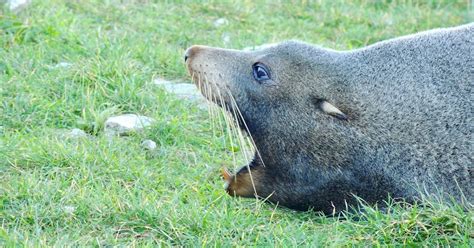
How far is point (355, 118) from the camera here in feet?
18.1

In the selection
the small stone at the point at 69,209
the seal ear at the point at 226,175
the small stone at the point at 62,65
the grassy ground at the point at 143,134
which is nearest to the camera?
the grassy ground at the point at 143,134

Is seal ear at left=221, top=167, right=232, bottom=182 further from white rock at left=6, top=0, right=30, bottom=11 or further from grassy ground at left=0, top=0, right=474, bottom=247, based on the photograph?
white rock at left=6, top=0, right=30, bottom=11

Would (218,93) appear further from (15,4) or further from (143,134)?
(15,4)

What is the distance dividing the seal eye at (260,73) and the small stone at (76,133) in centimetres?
121

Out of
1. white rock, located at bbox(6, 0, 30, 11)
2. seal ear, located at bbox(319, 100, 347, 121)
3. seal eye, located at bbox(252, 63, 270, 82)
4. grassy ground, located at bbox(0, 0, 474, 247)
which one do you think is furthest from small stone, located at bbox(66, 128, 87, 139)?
white rock, located at bbox(6, 0, 30, 11)

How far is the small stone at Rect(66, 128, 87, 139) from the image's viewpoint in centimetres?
632

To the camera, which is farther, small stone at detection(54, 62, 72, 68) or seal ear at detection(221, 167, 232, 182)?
small stone at detection(54, 62, 72, 68)

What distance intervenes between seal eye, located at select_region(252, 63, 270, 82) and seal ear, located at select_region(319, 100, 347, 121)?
1.28 ft

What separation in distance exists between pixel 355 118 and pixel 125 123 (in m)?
1.74

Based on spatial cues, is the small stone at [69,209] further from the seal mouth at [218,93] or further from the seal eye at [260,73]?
the seal eye at [260,73]

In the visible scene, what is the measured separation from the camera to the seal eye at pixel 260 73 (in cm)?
578

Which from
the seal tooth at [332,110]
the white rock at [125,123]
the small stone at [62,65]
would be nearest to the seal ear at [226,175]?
the seal tooth at [332,110]

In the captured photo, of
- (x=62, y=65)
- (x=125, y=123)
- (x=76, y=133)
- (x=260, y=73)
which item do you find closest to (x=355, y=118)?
(x=260, y=73)

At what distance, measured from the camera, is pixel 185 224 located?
4.96 metres
